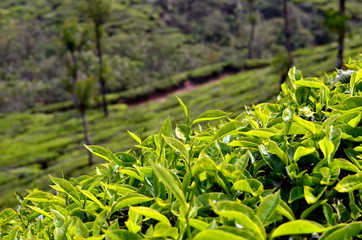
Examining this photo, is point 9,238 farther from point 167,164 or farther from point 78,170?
point 78,170

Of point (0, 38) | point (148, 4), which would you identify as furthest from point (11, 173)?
point (148, 4)

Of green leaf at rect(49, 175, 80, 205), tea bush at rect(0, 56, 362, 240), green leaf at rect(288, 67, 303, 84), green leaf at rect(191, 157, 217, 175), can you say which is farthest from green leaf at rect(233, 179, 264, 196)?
green leaf at rect(288, 67, 303, 84)

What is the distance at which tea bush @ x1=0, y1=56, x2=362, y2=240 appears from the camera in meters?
1.05

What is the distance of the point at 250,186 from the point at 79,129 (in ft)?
112

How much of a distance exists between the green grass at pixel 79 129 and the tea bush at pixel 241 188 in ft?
56.4

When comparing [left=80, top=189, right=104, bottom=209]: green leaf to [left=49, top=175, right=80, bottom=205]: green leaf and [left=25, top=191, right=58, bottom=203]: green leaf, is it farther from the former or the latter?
[left=25, top=191, right=58, bottom=203]: green leaf

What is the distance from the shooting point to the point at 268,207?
3.66ft

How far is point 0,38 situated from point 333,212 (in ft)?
270

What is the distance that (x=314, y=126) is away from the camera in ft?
4.61

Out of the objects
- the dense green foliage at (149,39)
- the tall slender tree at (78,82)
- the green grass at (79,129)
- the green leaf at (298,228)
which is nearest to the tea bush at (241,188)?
the green leaf at (298,228)

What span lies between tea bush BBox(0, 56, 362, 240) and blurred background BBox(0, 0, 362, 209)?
1353cm

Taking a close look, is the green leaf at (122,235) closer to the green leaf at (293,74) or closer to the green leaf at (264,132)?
the green leaf at (264,132)

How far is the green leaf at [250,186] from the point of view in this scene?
124 cm

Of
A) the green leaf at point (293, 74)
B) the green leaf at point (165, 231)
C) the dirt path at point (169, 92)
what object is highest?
the green leaf at point (293, 74)
